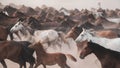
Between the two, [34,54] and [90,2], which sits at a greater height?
[90,2]

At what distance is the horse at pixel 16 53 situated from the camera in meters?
3.05

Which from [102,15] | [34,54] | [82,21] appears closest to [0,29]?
[34,54]

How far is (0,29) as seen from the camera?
335 cm

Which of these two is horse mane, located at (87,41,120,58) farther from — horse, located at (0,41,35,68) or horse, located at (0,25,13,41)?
horse, located at (0,25,13,41)

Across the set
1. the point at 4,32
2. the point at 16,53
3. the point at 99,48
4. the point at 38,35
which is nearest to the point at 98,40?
the point at 99,48

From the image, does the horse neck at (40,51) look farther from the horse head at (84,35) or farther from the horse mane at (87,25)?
the horse mane at (87,25)

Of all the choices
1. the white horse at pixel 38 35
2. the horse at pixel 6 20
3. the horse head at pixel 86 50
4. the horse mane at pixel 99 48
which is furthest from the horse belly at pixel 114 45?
the horse at pixel 6 20

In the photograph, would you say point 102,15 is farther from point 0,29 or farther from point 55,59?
point 0,29

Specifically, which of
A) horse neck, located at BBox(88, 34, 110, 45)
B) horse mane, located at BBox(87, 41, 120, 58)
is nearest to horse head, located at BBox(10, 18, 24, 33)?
horse neck, located at BBox(88, 34, 110, 45)

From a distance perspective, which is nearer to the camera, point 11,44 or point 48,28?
point 11,44

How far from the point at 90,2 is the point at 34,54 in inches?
36.7

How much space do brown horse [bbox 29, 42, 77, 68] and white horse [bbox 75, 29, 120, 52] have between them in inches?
8.9

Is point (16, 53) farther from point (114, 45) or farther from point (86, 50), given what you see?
point (114, 45)

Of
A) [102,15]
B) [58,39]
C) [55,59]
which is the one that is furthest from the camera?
[102,15]
